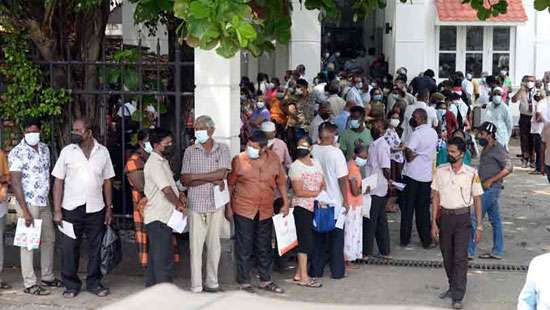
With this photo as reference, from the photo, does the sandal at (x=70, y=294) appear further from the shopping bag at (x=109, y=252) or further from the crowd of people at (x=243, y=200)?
the shopping bag at (x=109, y=252)

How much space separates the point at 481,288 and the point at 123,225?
3.79 metres

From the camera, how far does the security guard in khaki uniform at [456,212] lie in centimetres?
920

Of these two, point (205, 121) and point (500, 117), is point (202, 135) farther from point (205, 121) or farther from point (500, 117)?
point (500, 117)

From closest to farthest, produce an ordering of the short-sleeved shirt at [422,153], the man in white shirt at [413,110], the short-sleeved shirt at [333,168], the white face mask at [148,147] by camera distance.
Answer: the white face mask at [148,147] → the short-sleeved shirt at [333,168] → the short-sleeved shirt at [422,153] → the man in white shirt at [413,110]

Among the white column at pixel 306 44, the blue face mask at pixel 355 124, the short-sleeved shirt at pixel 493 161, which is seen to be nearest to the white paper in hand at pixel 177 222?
the blue face mask at pixel 355 124

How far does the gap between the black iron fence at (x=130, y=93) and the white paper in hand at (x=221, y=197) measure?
0.78m

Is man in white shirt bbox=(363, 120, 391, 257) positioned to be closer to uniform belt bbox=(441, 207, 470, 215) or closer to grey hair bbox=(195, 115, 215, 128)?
uniform belt bbox=(441, 207, 470, 215)

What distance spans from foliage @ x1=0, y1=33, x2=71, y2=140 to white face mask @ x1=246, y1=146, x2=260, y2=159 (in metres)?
2.15

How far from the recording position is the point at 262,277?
991cm

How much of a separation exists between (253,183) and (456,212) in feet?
6.47

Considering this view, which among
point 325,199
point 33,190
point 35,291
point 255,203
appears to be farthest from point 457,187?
point 35,291

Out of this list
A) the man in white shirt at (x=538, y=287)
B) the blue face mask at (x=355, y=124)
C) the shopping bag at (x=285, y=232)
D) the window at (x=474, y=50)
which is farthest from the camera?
the window at (x=474, y=50)

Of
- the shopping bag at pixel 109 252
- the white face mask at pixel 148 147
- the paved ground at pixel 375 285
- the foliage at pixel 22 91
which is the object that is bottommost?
the paved ground at pixel 375 285

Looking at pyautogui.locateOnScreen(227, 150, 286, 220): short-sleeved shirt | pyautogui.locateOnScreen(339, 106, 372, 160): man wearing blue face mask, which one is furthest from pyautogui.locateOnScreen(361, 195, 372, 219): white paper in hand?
pyautogui.locateOnScreen(227, 150, 286, 220): short-sleeved shirt
